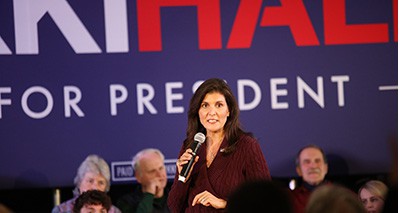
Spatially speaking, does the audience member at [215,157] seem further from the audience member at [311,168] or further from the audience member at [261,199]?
the audience member at [311,168]

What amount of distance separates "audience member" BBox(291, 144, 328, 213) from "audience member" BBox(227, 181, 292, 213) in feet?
12.4

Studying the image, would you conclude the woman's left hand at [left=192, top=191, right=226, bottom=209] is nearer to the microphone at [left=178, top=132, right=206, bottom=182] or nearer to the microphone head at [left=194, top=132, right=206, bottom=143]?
the microphone at [left=178, top=132, right=206, bottom=182]

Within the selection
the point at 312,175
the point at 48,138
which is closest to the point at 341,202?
the point at 312,175

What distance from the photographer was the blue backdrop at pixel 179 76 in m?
6.18

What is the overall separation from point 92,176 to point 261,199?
3.90m

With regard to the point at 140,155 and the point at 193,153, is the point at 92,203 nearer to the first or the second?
the point at 140,155

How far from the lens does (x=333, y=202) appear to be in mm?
2494

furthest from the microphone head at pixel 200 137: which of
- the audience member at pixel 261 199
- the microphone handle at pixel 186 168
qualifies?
the audience member at pixel 261 199

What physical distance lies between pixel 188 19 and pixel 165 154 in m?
1.05

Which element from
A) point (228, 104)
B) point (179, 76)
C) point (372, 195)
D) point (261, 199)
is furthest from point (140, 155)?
point (261, 199)

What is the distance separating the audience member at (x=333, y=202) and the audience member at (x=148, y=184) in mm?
3544

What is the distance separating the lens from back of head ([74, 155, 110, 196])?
19.8 ft

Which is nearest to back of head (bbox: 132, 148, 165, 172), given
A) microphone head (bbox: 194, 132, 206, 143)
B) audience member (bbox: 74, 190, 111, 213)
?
audience member (bbox: 74, 190, 111, 213)

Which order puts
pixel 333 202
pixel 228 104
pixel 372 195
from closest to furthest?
pixel 333 202 < pixel 228 104 < pixel 372 195
